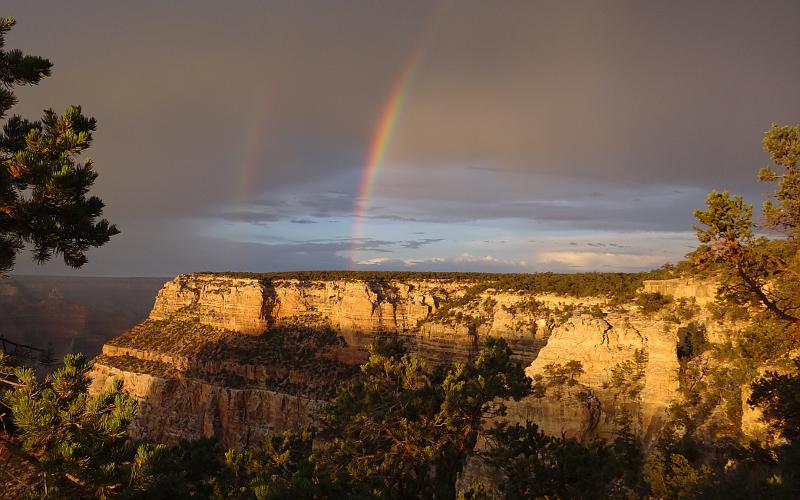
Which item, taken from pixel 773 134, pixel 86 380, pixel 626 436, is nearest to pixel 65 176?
pixel 86 380

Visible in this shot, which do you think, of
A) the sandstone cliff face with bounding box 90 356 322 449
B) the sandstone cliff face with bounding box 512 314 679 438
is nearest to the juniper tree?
the sandstone cliff face with bounding box 512 314 679 438

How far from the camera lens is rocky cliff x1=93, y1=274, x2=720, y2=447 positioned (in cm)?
2533

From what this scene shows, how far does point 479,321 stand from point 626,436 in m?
21.5

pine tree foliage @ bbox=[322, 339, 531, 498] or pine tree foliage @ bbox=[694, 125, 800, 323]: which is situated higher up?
pine tree foliage @ bbox=[694, 125, 800, 323]

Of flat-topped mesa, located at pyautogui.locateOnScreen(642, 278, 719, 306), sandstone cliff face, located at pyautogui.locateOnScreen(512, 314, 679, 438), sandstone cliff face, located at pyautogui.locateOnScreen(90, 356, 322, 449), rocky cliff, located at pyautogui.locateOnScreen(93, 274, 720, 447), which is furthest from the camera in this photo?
sandstone cliff face, located at pyautogui.locateOnScreen(90, 356, 322, 449)

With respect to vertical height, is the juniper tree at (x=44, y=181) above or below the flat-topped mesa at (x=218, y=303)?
above

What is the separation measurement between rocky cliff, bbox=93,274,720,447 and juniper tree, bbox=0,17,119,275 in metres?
21.3

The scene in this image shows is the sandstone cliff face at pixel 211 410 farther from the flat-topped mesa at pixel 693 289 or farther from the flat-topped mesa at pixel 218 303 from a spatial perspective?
the flat-topped mesa at pixel 693 289

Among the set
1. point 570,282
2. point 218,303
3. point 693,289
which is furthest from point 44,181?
point 218,303

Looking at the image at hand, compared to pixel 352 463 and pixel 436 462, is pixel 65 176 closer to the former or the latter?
pixel 352 463

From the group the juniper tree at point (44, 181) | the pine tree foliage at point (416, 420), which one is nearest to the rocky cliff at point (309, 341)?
the pine tree foliage at point (416, 420)

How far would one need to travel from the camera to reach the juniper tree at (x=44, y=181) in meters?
7.49

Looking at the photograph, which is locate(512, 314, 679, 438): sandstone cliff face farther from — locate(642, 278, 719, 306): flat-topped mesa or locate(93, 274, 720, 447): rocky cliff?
locate(642, 278, 719, 306): flat-topped mesa

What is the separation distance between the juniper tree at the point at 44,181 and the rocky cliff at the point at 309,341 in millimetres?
21330
